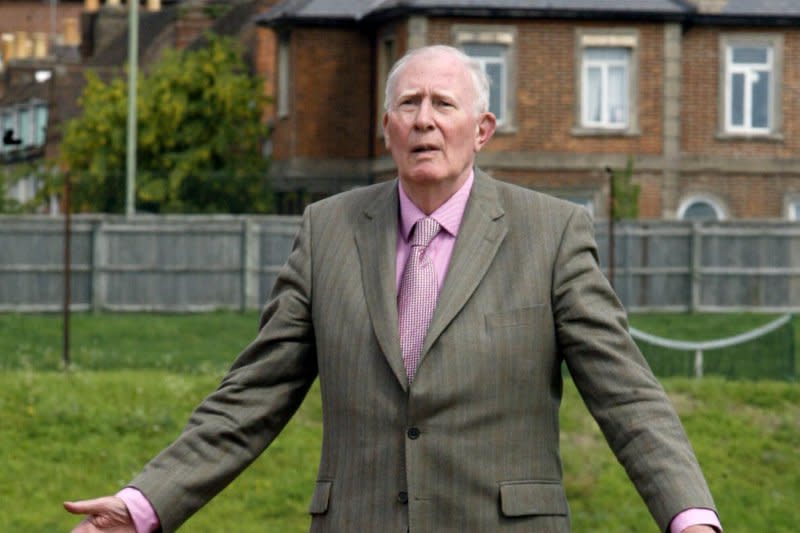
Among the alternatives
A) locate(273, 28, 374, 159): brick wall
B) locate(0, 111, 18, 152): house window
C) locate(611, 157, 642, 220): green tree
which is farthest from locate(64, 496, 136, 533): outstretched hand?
locate(0, 111, 18, 152): house window

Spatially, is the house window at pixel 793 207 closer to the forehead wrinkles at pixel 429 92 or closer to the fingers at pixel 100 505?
the forehead wrinkles at pixel 429 92

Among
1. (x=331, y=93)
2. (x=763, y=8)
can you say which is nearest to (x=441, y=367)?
(x=763, y=8)

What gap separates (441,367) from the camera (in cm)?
498

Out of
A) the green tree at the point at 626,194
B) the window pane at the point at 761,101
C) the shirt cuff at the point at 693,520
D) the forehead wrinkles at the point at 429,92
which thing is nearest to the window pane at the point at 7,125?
the window pane at the point at 761,101

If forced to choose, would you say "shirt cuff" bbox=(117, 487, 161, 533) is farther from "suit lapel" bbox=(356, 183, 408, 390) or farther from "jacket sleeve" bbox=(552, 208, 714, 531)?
"jacket sleeve" bbox=(552, 208, 714, 531)

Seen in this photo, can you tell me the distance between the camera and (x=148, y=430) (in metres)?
18.3

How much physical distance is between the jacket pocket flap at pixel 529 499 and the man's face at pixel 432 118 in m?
0.73

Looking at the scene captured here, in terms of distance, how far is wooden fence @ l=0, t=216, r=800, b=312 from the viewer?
106ft

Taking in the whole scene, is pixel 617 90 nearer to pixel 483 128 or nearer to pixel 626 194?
pixel 626 194

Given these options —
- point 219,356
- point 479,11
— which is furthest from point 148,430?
point 479,11

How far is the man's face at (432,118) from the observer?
5047 mm

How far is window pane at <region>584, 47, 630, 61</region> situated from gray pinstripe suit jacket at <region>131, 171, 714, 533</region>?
34606 mm

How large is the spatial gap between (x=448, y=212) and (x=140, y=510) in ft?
3.27

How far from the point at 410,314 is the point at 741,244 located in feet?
100
